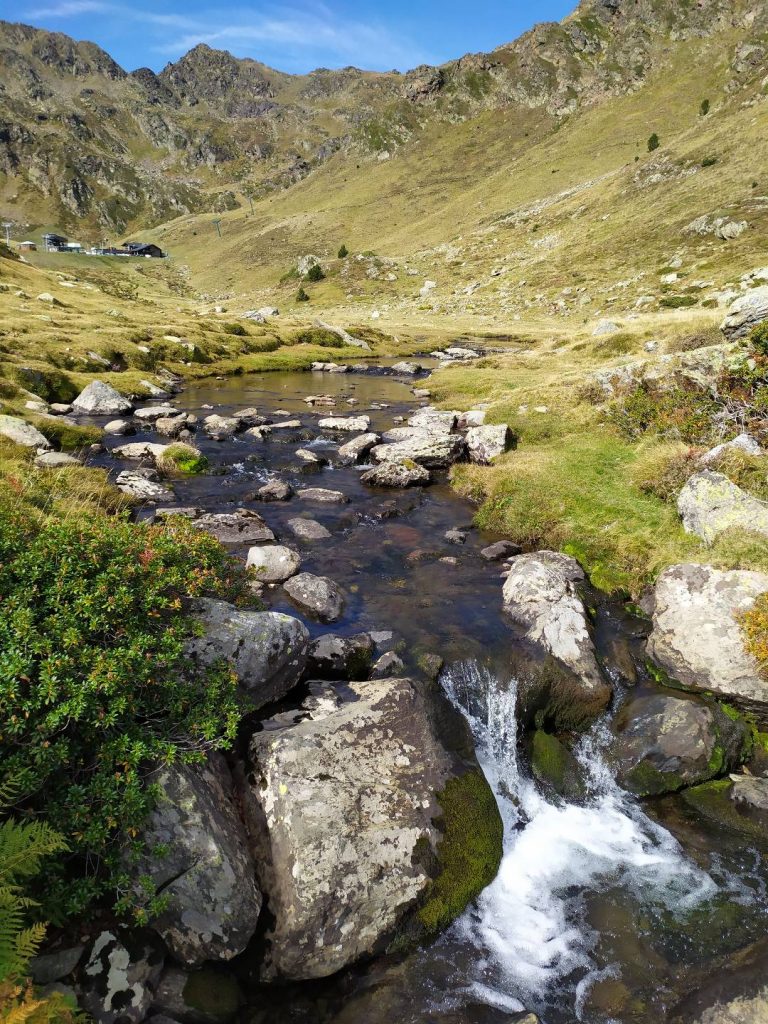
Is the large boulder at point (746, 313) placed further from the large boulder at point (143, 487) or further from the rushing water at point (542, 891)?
the large boulder at point (143, 487)

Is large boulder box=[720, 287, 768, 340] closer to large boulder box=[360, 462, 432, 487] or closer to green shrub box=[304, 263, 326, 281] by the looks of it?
large boulder box=[360, 462, 432, 487]

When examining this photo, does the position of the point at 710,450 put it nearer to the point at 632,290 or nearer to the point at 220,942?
the point at 220,942

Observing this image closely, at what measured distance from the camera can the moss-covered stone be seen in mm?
8914

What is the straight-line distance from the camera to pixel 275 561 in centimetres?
1734

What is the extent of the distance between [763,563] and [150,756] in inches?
613

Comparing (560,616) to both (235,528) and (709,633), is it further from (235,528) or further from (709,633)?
(235,528)

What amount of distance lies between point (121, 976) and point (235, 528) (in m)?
14.5

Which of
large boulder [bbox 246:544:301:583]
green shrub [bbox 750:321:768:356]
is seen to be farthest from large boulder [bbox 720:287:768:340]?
large boulder [bbox 246:544:301:583]

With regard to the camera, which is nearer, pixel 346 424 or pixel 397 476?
pixel 397 476

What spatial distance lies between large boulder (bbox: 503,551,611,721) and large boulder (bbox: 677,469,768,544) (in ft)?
13.0

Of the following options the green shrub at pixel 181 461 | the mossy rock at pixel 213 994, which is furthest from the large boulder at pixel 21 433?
the mossy rock at pixel 213 994

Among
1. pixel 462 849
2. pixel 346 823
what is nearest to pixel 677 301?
pixel 462 849

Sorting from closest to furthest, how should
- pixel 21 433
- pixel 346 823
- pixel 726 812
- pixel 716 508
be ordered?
pixel 346 823 → pixel 726 812 → pixel 716 508 → pixel 21 433

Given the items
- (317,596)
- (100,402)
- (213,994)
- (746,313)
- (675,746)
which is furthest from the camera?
(100,402)
